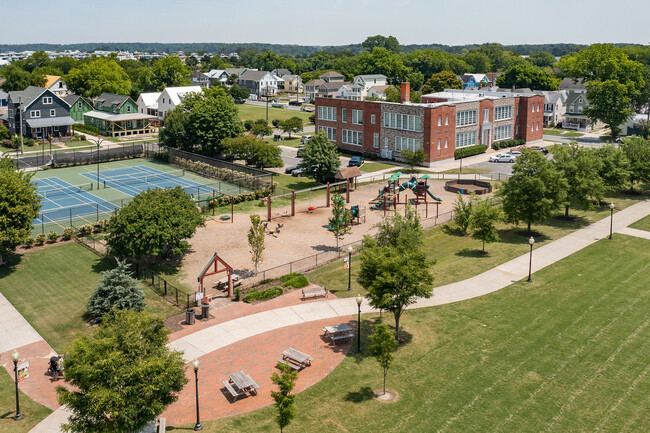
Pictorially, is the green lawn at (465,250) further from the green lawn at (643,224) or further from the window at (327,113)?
the window at (327,113)

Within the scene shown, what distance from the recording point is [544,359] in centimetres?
2650

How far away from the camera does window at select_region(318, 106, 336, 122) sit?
82.0 meters

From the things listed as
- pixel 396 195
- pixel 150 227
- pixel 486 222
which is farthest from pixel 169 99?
pixel 486 222

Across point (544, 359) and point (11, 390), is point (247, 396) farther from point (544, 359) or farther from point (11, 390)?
point (544, 359)

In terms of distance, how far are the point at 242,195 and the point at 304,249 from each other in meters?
15.2

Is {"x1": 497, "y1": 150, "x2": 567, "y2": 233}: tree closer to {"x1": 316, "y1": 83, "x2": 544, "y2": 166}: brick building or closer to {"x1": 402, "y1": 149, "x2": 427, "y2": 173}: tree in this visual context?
{"x1": 402, "y1": 149, "x2": 427, "y2": 173}: tree

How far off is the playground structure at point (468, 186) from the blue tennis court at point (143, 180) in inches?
913

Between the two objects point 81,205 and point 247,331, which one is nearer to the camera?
point 247,331

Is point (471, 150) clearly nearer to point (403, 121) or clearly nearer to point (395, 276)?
point (403, 121)

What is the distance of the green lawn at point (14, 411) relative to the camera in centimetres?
2212

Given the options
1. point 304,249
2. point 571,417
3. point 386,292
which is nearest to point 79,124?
point 304,249

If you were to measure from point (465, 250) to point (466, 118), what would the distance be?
122ft

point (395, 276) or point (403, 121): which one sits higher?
point (403, 121)

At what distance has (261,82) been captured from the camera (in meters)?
177
